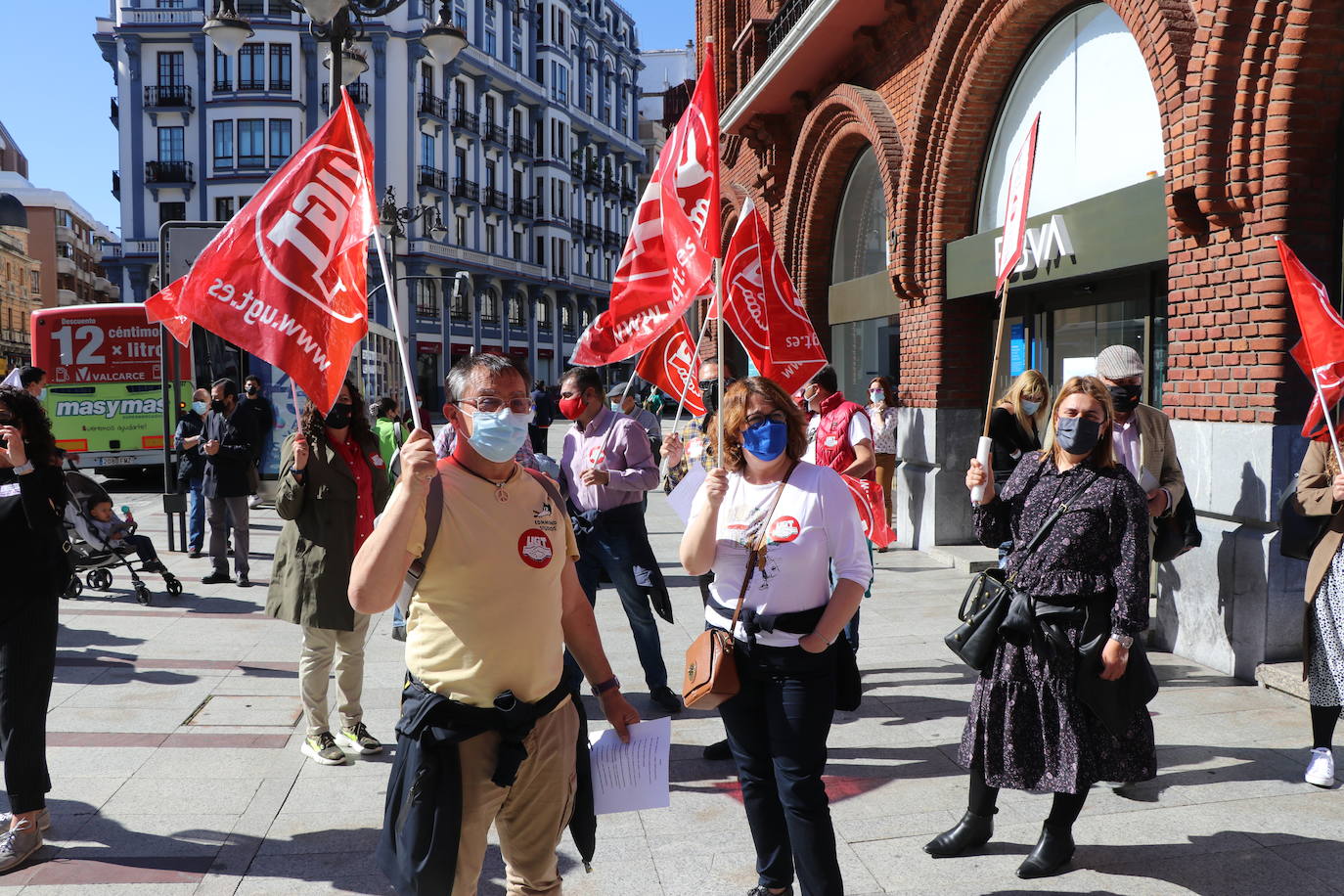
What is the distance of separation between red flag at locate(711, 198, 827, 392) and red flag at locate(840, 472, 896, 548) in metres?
1.08

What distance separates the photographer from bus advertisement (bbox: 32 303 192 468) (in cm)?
2019

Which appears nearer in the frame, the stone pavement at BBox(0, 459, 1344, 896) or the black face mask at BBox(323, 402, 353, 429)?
the stone pavement at BBox(0, 459, 1344, 896)

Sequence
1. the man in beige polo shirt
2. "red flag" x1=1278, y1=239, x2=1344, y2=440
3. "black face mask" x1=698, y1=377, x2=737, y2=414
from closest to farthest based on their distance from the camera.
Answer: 1. the man in beige polo shirt
2. "red flag" x1=1278, y1=239, x2=1344, y2=440
3. "black face mask" x1=698, y1=377, x2=737, y2=414

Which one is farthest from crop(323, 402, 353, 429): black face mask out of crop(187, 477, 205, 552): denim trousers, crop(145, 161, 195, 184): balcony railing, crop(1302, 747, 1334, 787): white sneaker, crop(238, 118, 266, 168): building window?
crop(145, 161, 195, 184): balcony railing

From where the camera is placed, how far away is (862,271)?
14.3 metres

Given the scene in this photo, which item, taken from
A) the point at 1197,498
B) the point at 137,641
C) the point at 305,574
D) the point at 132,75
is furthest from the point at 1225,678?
the point at 132,75

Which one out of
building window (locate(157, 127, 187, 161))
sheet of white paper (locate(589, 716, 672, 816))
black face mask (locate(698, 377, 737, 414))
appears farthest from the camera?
building window (locate(157, 127, 187, 161))

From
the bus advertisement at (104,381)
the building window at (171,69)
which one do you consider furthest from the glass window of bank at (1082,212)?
the building window at (171,69)

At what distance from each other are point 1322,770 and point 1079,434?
2084mm

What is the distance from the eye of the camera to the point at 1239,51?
20.8 ft

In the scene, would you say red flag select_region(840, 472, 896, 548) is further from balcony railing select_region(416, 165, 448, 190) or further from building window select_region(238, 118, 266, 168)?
building window select_region(238, 118, 266, 168)

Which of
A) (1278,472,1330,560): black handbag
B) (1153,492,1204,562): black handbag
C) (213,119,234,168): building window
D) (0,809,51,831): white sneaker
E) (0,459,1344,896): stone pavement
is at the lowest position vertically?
(0,459,1344,896): stone pavement

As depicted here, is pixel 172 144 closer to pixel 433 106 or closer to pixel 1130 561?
pixel 433 106

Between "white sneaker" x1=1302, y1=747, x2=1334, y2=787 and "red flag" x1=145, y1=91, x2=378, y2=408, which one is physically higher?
"red flag" x1=145, y1=91, x2=378, y2=408
